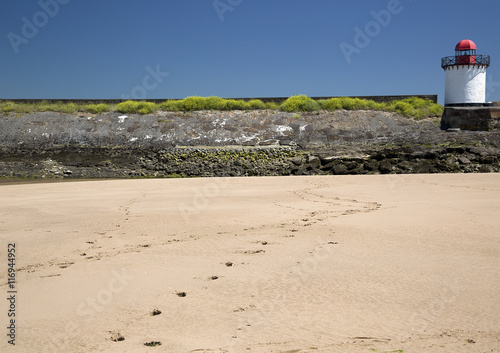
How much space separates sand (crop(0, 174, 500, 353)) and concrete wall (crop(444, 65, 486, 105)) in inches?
865

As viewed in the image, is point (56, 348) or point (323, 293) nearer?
point (56, 348)

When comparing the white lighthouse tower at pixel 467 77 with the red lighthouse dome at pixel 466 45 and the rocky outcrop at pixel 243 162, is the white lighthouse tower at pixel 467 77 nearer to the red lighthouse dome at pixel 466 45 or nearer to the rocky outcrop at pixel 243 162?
the red lighthouse dome at pixel 466 45

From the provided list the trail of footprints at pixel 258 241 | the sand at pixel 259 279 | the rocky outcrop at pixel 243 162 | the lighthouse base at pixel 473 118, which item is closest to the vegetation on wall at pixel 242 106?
the lighthouse base at pixel 473 118

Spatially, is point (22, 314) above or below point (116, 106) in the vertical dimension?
below

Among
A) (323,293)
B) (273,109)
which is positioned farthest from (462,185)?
(273,109)

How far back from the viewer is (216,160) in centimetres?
2148

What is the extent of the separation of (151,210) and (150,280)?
412 cm

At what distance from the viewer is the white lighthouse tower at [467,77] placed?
27297mm

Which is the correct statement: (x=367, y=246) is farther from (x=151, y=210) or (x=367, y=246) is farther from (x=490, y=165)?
(x=490, y=165)

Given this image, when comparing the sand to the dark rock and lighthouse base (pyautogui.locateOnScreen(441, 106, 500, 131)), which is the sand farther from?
lighthouse base (pyautogui.locateOnScreen(441, 106, 500, 131))

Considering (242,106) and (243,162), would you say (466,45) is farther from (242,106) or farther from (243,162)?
(243,162)

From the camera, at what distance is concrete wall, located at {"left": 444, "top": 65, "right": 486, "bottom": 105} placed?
2731 centimetres

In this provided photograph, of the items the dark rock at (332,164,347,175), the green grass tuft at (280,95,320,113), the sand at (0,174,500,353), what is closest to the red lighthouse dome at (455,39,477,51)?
the green grass tuft at (280,95,320,113)

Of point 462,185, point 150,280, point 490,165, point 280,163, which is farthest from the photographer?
point 280,163
